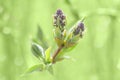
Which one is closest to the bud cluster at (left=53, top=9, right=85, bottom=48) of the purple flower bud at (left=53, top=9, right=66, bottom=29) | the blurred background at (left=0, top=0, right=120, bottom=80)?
the purple flower bud at (left=53, top=9, right=66, bottom=29)

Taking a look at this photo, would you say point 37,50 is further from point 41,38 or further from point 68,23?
point 68,23

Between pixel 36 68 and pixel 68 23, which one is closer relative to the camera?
pixel 36 68

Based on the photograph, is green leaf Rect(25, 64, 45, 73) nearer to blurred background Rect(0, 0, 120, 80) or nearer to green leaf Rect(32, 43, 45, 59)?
green leaf Rect(32, 43, 45, 59)

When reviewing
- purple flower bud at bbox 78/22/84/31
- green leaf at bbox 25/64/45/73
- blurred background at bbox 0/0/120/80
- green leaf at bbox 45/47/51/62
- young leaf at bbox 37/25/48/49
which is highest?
blurred background at bbox 0/0/120/80

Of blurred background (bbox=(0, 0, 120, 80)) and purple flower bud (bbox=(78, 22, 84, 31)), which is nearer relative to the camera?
purple flower bud (bbox=(78, 22, 84, 31))

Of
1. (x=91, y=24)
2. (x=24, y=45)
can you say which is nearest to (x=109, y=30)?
(x=91, y=24)

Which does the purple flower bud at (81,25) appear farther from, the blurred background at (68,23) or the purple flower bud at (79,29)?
the blurred background at (68,23)

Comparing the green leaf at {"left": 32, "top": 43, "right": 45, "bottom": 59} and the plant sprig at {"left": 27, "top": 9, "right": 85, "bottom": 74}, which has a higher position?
the green leaf at {"left": 32, "top": 43, "right": 45, "bottom": 59}

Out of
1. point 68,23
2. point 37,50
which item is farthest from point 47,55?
point 68,23
